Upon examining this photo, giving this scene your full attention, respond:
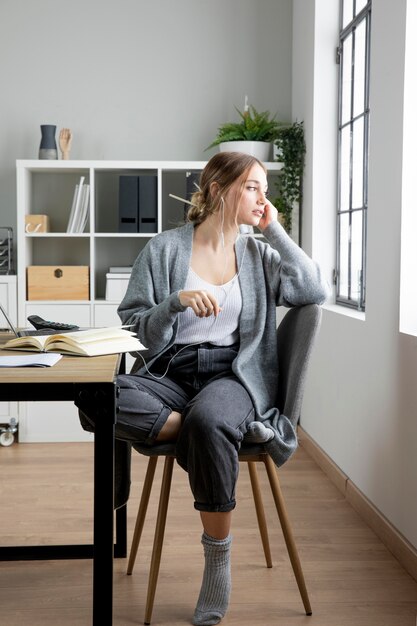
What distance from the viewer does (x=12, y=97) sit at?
4746 mm

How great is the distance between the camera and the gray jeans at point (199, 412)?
2.09 m

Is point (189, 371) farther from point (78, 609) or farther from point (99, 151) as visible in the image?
point (99, 151)

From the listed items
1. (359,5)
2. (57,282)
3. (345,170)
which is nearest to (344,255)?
(345,170)

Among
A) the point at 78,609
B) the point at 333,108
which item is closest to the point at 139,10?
the point at 333,108

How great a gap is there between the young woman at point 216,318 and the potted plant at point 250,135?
196 cm

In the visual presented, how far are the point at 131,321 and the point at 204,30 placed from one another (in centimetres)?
287

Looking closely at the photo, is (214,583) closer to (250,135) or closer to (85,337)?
(85,337)

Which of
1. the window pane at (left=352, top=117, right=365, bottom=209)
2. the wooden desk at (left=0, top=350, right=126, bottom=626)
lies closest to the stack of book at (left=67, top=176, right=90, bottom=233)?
the window pane at (left=352, top=117, right=365, bottom=209)

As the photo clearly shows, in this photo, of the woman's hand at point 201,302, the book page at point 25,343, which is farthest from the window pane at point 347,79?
the book page at point 25,343

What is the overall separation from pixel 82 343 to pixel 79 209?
249 cm

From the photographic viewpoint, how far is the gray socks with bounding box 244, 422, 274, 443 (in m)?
2.18

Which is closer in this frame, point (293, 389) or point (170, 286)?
point (293, 389)

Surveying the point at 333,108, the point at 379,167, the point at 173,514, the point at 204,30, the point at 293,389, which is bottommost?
the point at 173,514

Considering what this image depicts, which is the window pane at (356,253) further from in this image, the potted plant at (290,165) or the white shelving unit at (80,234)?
the white shelving unit at (80,234)
